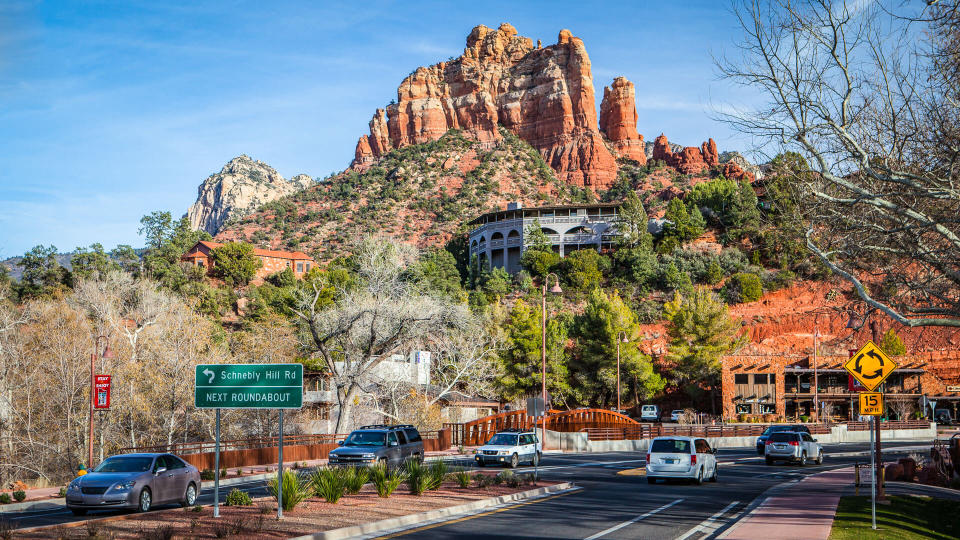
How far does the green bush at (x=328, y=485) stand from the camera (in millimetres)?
17188

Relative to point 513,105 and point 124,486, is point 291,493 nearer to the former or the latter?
point 124,486

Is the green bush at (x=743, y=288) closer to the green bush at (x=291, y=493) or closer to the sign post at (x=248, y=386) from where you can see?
the green bush at (x=291, y=493)

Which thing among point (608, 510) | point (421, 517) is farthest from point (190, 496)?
point (608, 510)

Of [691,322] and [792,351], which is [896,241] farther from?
[792,351]

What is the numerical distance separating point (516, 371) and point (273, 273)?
50.9 meters

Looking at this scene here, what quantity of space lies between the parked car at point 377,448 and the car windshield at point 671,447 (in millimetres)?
7690

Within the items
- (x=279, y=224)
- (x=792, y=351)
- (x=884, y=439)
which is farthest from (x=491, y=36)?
(x=884, y=439)

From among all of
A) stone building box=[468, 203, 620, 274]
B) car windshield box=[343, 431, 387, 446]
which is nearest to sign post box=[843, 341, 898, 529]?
car windshield box=[343, 431, 387, 446]

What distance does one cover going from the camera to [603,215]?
365 feet

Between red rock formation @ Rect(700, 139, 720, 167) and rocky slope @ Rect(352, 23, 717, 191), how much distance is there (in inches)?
8.6

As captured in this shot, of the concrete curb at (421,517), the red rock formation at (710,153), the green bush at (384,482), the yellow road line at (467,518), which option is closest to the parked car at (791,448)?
the concrete curb at (421,517)

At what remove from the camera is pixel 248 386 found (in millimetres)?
15656

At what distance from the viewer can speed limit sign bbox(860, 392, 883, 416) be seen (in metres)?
16.8

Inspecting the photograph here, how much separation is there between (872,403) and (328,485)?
11743 millimetres
